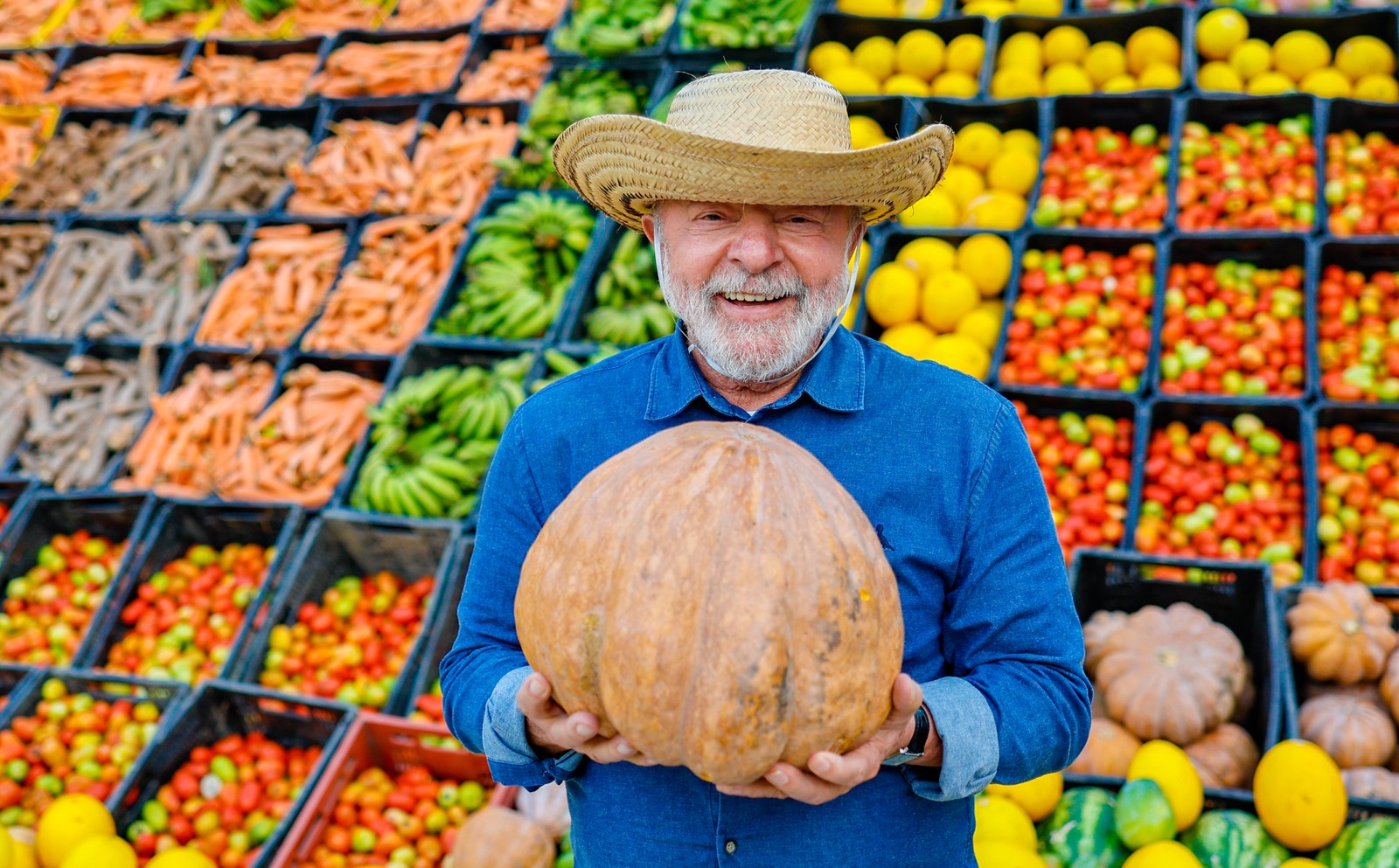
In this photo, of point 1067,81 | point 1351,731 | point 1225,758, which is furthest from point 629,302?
point 1351,731

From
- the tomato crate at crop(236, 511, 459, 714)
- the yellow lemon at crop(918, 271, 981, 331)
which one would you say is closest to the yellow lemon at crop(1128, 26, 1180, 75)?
the yellow lemon at crop(918, 271, 981, 331)

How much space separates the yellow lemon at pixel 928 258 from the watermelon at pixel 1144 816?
264cm

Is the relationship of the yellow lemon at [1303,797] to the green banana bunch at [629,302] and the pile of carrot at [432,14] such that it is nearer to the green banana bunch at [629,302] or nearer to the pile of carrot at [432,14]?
the green banana bunch at [629,302]

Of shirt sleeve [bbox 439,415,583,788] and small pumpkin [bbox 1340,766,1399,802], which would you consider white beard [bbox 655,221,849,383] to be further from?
small pumpkin [bbox 1340,766,1399,802]

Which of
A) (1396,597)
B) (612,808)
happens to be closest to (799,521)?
(612,808)

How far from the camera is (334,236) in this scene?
613 centimetres

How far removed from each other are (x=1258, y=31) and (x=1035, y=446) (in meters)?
3.05

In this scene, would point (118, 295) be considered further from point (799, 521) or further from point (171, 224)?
point (799, 521)

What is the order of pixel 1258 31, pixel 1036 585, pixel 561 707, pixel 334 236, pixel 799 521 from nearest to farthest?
pixel 799 521, pixel 561 707, pixel 1036 585, pixel 1258 31, pixel 334 236

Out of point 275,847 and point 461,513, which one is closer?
point 275,847

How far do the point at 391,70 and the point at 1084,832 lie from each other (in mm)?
6517

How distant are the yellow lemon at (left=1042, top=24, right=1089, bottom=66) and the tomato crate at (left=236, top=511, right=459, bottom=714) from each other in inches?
166

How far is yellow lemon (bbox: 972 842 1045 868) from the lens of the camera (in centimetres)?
256

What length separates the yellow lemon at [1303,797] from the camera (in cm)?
277
